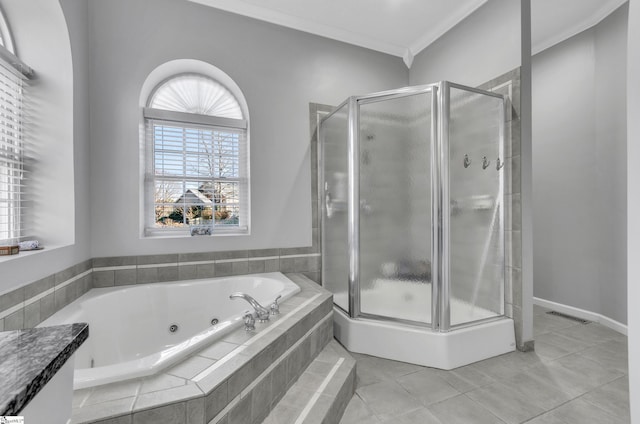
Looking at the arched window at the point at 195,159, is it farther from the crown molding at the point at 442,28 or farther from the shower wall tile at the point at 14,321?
the crown molding at the point at 442,28

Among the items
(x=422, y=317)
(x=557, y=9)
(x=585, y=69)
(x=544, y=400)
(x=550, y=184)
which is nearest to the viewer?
(x=544, y=400)

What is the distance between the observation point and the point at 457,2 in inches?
101

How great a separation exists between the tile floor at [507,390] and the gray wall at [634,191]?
684mm

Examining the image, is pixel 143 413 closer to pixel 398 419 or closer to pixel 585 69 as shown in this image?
pixel 398 419

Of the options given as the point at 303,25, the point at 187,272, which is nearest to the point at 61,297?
the point at 187,272

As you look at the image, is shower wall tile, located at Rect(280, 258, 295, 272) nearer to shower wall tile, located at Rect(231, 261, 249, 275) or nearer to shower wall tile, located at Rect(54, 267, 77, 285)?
shower wall tile, located at Rect(231, 261, 249, 275)

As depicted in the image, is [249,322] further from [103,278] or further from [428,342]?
[103,278]

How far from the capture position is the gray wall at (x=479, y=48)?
2271 millimetres

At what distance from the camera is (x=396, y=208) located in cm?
224

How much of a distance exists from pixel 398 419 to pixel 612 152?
2.91 metres

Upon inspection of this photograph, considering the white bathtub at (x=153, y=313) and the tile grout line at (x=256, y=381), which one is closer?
the tile grout line at (x=256, y=381)

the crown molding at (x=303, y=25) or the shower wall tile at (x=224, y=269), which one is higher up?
the crown molding at (x=303, y=25)

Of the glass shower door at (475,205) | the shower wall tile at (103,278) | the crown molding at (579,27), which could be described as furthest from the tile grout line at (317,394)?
the crown molding at (579,27)

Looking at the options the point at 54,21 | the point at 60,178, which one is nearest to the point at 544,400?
the point at 60,178
